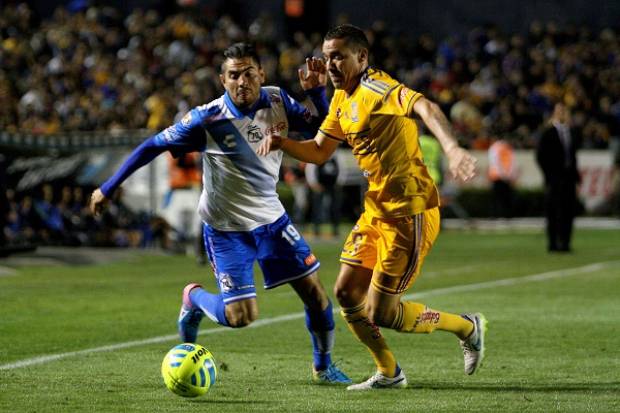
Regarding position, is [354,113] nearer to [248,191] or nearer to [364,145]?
[364,145]

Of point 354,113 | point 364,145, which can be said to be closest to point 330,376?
point 364,145

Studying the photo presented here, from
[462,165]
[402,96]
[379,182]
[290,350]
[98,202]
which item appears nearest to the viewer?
[462,165]

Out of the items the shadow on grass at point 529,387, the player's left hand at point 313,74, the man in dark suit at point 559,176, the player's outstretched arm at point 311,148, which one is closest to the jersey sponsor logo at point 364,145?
the player's outstretched arm at point 311,148

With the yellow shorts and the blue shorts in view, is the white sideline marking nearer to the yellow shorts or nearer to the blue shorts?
the blue shorts

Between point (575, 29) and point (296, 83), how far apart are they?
8.54m

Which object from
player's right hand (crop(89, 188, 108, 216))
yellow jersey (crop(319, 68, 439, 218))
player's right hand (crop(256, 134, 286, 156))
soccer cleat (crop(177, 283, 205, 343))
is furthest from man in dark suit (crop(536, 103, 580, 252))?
player's right hand (crop(89, 188, 108, 216))

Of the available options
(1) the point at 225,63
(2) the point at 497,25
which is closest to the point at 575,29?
(2) the point at 497,25

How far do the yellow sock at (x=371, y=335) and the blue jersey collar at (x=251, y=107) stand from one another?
1447 millimetres

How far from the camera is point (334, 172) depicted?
1021 inches

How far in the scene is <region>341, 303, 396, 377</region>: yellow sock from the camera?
8391mm

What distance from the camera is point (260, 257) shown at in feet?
28.8

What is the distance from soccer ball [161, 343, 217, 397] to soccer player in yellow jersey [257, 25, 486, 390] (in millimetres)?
951

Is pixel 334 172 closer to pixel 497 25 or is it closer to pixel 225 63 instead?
pixel 497 25

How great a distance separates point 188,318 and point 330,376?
4.35 ft
